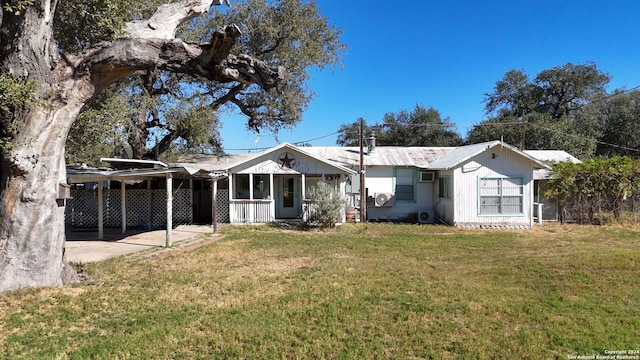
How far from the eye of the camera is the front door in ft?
57.6

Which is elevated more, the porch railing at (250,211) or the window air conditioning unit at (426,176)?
the window air conditioning unit at (426,176)

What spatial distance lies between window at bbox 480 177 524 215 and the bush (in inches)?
230

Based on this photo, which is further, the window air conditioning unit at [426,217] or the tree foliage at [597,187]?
the window air conditioning unit at [426,217]

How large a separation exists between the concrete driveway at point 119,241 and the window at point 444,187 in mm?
9597

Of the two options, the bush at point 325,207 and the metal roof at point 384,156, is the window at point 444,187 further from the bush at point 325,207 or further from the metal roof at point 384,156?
the bush at point 325,207

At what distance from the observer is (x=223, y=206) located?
16062 mm

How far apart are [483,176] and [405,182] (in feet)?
11.6

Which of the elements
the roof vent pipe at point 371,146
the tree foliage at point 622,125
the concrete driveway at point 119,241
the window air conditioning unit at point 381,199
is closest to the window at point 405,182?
the window air conditioning unit at point 381,199

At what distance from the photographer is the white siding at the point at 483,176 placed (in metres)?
15.0

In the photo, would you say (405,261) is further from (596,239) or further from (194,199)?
(194,199)

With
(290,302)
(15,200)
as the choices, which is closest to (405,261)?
(290,302)

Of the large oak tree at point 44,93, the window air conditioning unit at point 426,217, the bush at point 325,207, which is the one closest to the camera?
the large oak tree at point 44,93

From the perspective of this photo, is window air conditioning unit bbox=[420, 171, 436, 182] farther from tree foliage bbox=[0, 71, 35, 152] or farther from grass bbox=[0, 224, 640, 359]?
tree foliage bbox=[0, 71, 35, 152]

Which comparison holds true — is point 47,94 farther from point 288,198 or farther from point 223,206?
point 288,198
